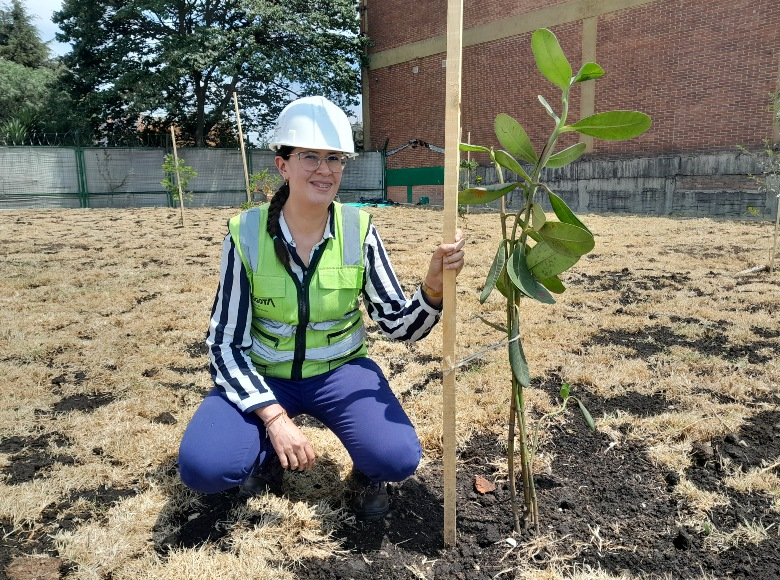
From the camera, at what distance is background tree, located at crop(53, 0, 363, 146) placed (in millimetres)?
17359

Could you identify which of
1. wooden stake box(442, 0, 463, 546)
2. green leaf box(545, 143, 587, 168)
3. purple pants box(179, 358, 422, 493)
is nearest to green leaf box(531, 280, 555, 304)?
wooden stake box(442, 0, 463, 546)

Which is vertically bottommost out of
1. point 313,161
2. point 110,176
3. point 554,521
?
point 554,521

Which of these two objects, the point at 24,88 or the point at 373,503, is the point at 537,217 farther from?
the point at 24,88

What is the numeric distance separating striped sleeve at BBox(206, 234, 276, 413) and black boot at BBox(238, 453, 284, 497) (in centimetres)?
35

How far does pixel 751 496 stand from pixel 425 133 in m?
17.2

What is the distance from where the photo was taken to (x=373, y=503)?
6.17ft

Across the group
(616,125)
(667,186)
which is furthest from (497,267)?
(667,186)

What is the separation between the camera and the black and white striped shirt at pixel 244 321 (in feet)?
5.82

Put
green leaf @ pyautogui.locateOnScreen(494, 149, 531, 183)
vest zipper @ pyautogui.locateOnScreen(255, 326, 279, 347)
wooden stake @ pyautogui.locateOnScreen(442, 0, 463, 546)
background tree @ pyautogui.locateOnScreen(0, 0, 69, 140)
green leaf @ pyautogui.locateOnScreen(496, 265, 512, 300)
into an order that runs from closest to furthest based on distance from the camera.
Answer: wooden stake @ pyautogui.locateOnScreen(442, 0, 463, 546) → green leaf @ pyautogui.locateOnScreen(494, 149, 531, 183) → green leaf @ pyautogui.locateOnScreen(496, 265, 512, 300) → vest zipper @ pyautogui.locateOnScreen(255, 326, 279, 347) → background tree @ pyautogui.locateOnScreen(0, 0, 69, 140)

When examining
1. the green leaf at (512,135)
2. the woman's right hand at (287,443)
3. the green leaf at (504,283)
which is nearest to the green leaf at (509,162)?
the green leaf at (512,135)

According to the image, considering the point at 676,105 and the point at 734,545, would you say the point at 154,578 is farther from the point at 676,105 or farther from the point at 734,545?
the point at 676,105

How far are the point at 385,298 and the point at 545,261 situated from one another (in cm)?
69

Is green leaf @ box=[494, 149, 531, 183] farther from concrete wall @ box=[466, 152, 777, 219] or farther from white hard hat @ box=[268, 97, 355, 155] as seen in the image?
concrete wall @ box=[466, 152, 777, 219]

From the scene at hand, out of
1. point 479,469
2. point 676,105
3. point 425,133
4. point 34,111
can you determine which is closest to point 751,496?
point 479,469
